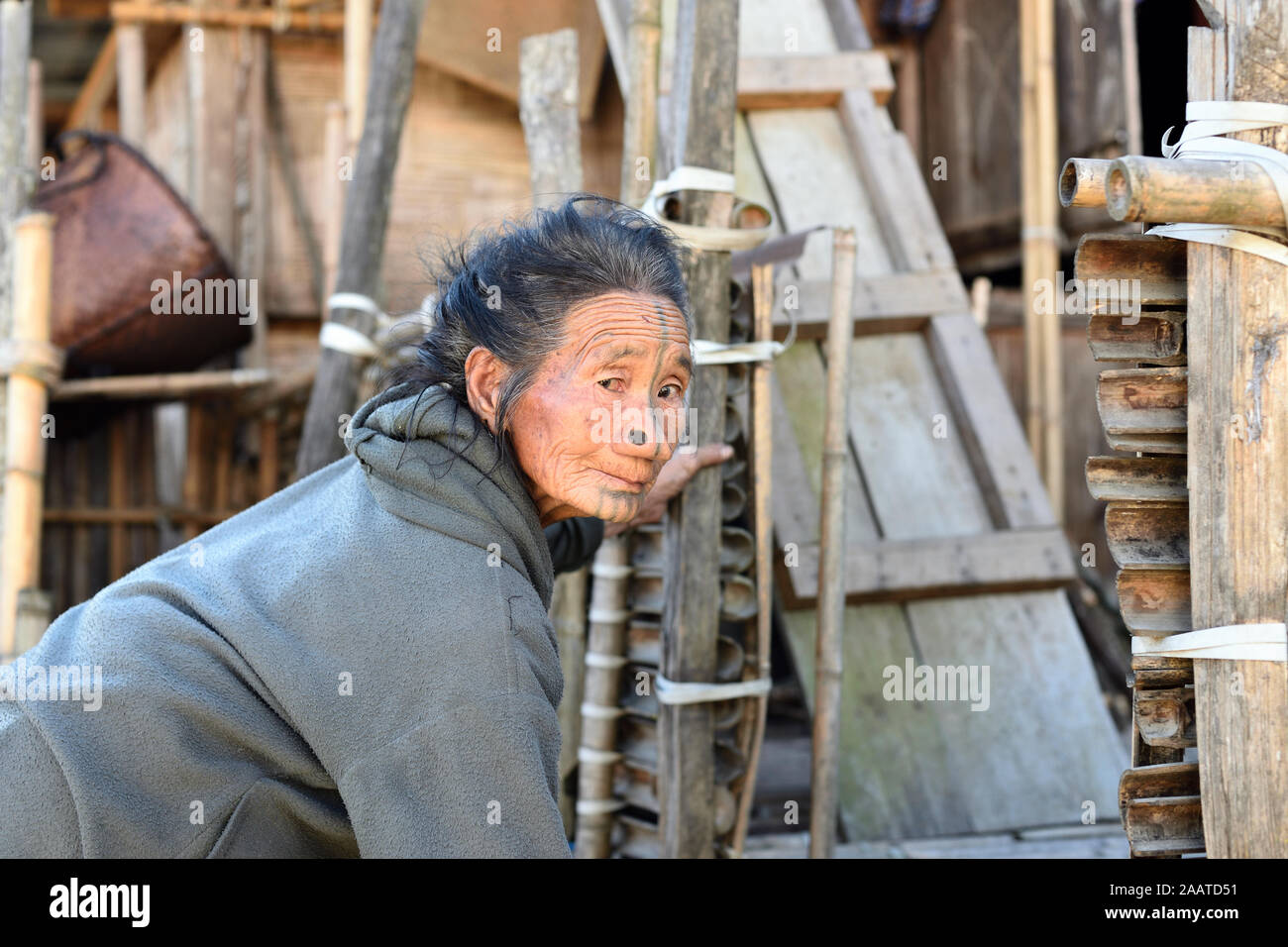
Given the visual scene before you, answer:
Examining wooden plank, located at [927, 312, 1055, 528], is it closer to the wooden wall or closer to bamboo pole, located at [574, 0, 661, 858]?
bamboo pole, located at [574, 0, 661, 858]

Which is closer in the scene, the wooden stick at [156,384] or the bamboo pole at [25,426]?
the bamboo pole at [25,426]

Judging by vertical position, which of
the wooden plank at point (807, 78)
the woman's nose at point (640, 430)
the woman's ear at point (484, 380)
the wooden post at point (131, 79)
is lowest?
the woman's nose at point (640, 430)

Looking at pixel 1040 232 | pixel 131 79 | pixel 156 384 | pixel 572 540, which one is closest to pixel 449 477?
pixel 572 540

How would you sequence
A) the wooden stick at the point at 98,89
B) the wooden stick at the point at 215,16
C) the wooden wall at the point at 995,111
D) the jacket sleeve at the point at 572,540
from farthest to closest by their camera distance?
the wooden stick at the point at 98,89
the wooden wall at the point at 995,111
the wooden stick at the point at 215,16
the jacket sleeve at the point at 572,540

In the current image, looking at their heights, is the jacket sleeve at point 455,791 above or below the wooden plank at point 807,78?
below

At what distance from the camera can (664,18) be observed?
389cm

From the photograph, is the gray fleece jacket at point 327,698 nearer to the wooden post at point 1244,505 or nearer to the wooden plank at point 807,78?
the wooden post at point 1244,505

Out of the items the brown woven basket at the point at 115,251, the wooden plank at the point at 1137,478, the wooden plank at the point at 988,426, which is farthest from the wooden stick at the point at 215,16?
the wooden plank at the point at 1137,478

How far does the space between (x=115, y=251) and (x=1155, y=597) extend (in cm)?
395

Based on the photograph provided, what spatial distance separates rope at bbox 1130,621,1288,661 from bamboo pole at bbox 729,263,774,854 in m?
1.10

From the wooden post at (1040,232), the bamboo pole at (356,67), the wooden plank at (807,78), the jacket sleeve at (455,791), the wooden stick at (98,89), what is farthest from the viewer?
the wooden stick at (98,89)

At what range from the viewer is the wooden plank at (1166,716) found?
179 centimetres

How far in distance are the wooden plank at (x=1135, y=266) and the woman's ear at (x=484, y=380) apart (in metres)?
0.85
